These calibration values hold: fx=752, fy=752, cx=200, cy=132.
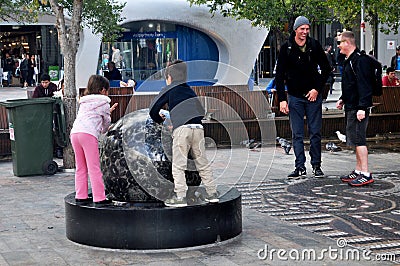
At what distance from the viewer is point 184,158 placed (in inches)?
271

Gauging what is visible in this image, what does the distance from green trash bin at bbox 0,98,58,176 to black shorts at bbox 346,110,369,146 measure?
15.5 feet

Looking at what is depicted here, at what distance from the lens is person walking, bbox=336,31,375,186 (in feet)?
32.9

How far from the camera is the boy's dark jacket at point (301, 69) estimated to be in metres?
10.6

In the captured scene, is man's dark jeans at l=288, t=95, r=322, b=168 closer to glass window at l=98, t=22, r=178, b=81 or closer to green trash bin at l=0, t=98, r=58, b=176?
green trash bin at l=0, t=98, r=58, b=176

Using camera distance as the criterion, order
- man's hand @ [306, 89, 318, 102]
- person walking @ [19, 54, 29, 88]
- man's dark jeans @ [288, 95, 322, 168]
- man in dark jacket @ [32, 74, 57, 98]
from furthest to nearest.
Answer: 1. person walking @ [19, 54, 29, 88]
2. man in dark jacket @ [32, 74, 57, 98]
3. man's dark jeans @ [288, 95, 322, 168]
4. man's hand @ [306, 89, 318, 102]

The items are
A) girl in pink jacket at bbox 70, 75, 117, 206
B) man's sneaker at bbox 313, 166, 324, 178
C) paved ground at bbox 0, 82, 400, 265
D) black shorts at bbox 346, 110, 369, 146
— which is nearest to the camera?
paved ground at bbox 0, 82, 400, 265

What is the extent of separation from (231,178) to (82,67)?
65.7 ft

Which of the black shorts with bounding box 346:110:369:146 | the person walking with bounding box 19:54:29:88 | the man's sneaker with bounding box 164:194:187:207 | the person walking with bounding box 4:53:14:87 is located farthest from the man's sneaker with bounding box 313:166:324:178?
the person walking with bounding box 4:53:14:87

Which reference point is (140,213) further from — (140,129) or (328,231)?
(328,231)

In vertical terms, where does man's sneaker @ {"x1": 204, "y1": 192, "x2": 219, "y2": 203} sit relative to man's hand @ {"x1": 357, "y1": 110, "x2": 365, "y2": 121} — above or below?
below

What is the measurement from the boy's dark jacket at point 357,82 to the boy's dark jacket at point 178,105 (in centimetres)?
364

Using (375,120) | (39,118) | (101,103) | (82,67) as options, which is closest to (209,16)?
(82,67)

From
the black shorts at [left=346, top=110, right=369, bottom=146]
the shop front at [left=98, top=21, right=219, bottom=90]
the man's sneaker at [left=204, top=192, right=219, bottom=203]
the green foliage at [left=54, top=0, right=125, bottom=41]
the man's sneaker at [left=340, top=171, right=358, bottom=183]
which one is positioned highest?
the green foliage at [left=54, top=0, right=125, bottom=41]

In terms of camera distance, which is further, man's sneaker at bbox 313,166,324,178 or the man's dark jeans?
man's sneaker at bbox 313,166,324,178
